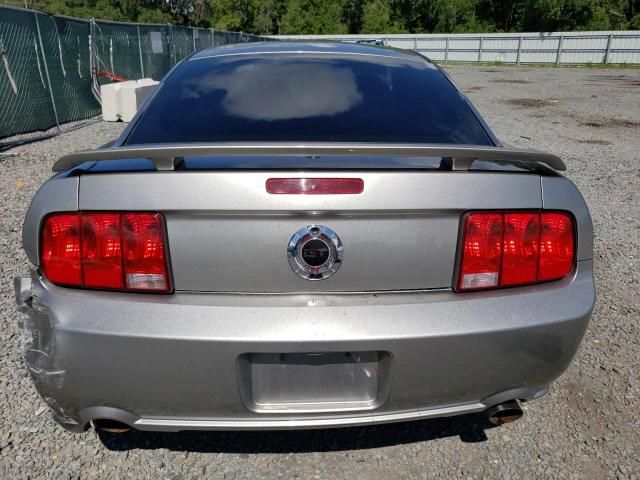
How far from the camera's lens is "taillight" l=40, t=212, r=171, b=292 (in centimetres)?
154

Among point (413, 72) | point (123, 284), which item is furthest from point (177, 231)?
point (413, 72)

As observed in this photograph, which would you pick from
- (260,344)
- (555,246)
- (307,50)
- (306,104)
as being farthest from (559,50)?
(260,344)

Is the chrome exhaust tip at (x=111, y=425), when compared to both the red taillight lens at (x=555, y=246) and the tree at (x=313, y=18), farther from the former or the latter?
the tree at (x=313, y=18)

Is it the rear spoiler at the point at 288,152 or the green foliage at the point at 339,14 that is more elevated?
the green foliage at the point at 339,14

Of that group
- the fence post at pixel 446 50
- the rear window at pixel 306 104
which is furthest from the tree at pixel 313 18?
the rear window at pixel 306 104

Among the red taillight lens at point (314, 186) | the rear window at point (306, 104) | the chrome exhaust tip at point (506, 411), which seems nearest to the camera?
the red taillight lens at point (314, 186)

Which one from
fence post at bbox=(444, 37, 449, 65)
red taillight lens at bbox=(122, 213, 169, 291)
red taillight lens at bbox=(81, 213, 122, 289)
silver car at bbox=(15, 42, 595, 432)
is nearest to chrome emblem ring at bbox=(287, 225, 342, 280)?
silver car at bbox=(15, 42, 595, 432)

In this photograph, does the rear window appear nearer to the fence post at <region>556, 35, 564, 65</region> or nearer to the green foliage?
the fence post at <region>556, 35, 564, 65</region>

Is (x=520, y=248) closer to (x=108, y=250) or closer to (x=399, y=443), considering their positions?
(x=399, y=443)

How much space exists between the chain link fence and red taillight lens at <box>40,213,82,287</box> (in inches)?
290

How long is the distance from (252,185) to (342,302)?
448mm

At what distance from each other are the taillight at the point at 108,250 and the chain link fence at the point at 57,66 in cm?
741

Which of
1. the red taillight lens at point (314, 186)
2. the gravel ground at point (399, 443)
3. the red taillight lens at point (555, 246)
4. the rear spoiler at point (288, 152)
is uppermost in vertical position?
the rear spoiler at point (288, 152)

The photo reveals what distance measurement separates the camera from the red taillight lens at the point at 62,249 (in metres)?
1.58
